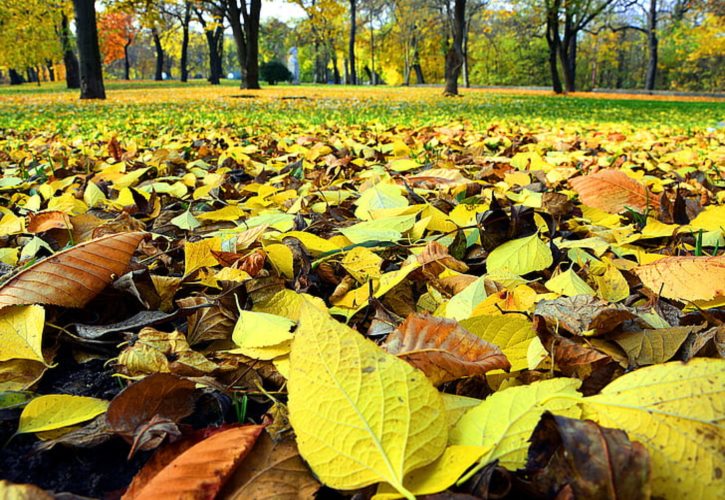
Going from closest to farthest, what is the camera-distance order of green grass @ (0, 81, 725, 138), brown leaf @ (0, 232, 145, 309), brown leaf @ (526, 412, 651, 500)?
brown leaf @ (526, 412, 651, 500) → brown leaf @ (0, 232, 145, 309) → green grass @ (0, 81, 725, 138)

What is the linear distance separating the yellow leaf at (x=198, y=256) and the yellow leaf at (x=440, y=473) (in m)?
0.78

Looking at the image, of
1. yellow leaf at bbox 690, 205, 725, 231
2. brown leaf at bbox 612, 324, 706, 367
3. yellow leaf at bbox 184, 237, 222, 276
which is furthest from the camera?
yellow leaf at bbox 690, 205, 725, 231

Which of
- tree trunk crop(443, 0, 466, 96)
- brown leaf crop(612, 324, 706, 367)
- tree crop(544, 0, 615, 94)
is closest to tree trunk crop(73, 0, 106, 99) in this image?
tree trunk crop(443, 0, 466, 96)

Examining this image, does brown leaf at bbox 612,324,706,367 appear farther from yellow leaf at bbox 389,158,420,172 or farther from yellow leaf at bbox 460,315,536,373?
yellow leaf at bbox 389,158,420,172

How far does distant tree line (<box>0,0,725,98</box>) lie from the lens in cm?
1997

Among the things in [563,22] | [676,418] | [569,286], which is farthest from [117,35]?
[676,418]

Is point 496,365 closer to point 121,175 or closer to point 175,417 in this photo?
point 175,417

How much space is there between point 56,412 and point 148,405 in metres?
0.13

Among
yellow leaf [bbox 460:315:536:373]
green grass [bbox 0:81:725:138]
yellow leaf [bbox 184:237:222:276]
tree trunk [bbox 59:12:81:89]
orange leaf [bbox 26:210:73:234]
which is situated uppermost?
tree trunk [bbox 59:12:81:89]

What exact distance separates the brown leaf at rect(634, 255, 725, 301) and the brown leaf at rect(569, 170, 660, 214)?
0.71 metres

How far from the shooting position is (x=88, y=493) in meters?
0.67

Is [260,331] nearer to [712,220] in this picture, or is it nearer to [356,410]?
[356,410]

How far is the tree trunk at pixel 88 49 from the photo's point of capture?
40.3 feet

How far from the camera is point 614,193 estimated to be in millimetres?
1898
